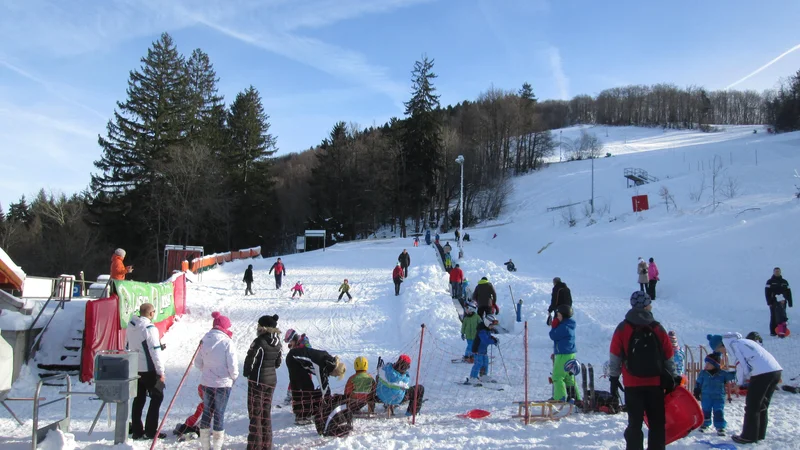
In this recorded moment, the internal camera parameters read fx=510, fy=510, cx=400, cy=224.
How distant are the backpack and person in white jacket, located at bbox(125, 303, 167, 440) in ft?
Result: 18.0

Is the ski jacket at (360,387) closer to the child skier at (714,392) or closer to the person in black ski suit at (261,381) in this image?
the person in black ski suit at (261,381)

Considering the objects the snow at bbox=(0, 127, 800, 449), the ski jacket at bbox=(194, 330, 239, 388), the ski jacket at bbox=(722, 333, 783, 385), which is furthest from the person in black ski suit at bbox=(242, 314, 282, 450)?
the ski jacket at bbox=(722, 333, 783, 385)

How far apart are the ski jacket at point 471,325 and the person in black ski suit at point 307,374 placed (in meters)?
3.79

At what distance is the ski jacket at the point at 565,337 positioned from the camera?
7.80 metres

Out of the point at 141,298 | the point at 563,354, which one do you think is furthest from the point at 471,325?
the point at 141,298

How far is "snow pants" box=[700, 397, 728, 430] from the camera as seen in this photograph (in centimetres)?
638

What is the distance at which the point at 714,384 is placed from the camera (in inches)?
258

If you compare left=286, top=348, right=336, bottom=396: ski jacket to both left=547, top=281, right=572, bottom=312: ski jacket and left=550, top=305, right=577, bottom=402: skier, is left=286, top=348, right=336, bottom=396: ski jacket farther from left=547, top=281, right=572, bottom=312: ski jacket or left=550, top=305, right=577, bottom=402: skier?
left=547, top=281, right=572, bottom=312: ski jacket

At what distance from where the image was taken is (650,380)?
503 centimetres

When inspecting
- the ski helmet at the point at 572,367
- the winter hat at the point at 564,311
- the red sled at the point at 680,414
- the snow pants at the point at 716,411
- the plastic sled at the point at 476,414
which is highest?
the winter hat at the point at 564,311

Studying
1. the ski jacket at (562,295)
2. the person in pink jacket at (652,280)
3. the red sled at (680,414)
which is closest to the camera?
the red sled at (680,414)

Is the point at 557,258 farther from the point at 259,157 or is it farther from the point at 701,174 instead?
the point at 259,157

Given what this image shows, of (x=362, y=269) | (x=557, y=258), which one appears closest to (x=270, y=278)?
(x=362, y=269)

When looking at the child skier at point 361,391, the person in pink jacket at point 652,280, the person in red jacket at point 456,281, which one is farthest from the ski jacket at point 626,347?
the person in pink jacket at point 652,280
